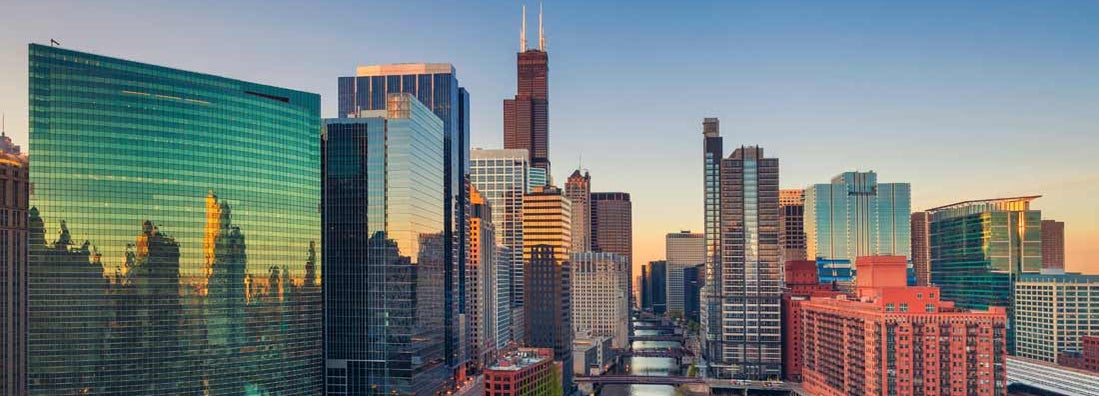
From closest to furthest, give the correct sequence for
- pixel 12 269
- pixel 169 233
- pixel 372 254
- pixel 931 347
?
1. pixel 169 233
2. pixel 12 269
3. pixel 372 254
4. pixel 931 347

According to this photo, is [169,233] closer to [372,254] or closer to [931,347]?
[372,254]

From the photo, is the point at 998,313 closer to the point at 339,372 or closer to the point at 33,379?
the point at 339,372

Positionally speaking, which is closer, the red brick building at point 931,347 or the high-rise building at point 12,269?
the high-rise building at point 12,269

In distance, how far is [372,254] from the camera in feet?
540

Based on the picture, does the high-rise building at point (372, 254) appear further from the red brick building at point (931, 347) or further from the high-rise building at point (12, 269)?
the red brick building at point (931, 347)

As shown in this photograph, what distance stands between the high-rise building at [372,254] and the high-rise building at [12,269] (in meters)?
52.6

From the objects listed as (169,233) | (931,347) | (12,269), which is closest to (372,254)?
(169,233)

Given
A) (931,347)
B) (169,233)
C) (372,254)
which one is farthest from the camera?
(931,347)

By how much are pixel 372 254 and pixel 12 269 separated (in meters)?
62.2

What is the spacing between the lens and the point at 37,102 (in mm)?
124062

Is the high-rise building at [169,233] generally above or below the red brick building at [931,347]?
above

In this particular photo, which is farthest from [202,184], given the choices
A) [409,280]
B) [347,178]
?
[409,280]

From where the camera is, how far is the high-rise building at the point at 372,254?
16325 centimetres

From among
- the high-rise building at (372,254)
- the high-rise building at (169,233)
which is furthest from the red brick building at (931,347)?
the high-rise building at (169,233)
